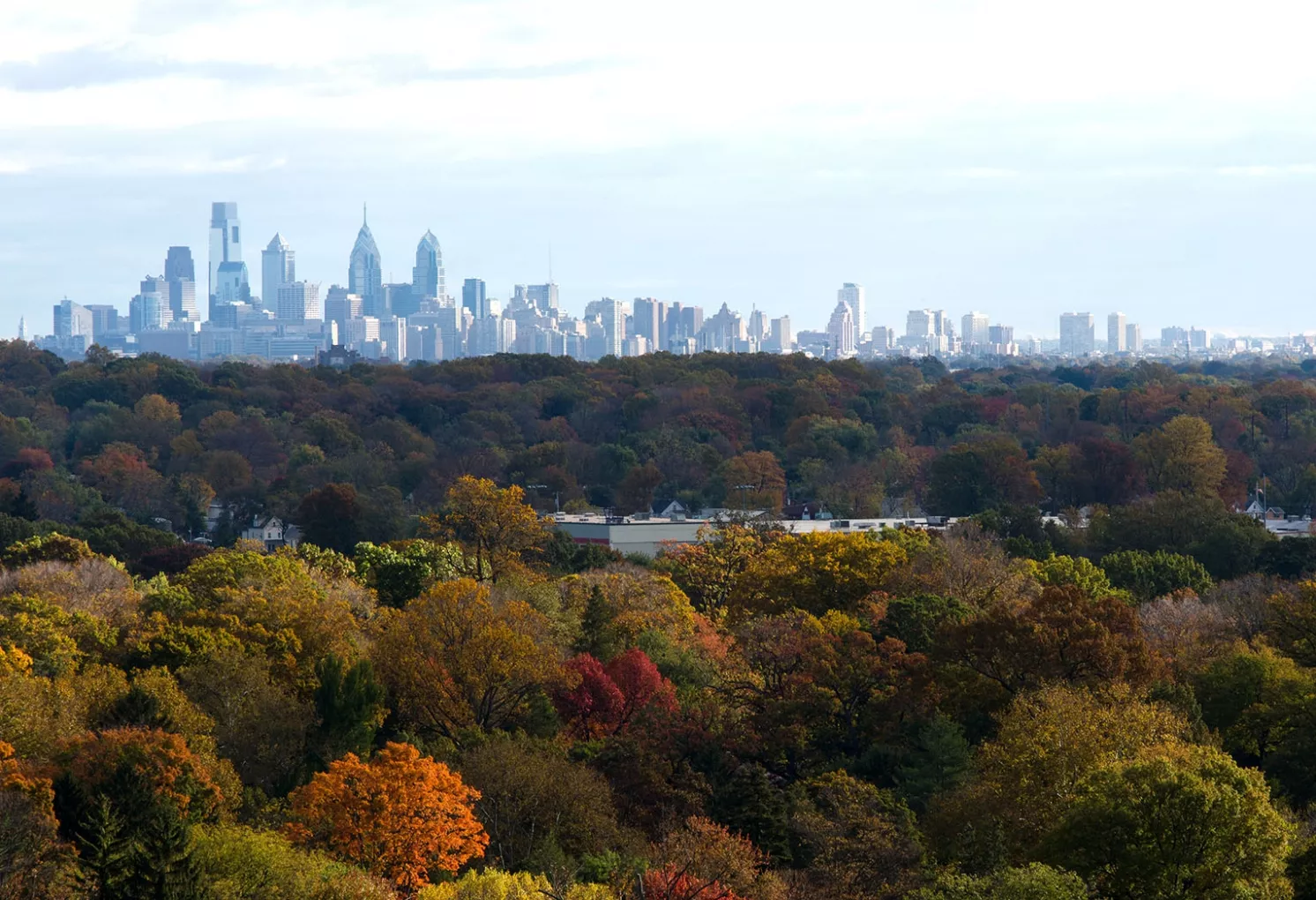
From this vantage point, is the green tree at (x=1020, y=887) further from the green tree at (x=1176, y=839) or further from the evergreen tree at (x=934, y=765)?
the evergreen tree at (x=934, y=765)

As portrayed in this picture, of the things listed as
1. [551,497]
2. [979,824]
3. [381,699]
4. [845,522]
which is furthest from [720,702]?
[551,497]

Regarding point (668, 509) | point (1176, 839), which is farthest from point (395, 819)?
point (668, 509)

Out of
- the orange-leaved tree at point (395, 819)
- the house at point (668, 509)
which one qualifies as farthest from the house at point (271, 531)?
the orange-leaved tree at point (395, 819)

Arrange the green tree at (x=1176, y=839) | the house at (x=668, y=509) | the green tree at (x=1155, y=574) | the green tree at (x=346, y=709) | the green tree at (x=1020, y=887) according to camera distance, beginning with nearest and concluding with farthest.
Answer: the green tree at (x=1020, y=887) < the green tree at (x=1176, y=839) < the green tree at (x=346, y=709) < the green tree at (x=1155, y=574) < the house at (x=668, y=509)

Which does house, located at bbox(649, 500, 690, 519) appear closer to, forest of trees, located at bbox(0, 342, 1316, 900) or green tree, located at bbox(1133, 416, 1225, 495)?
green tree, located at bbox(1133, 416, 1225, 495)

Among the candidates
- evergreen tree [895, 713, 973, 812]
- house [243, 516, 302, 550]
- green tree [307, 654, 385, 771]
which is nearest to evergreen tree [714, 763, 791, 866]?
evergreen tree [895, 713, 973, 812]

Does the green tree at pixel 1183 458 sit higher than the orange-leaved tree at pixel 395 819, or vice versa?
the green tree at pixel 1183 458

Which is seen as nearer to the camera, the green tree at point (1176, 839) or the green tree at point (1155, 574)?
the green tree at point (1176, 839)
